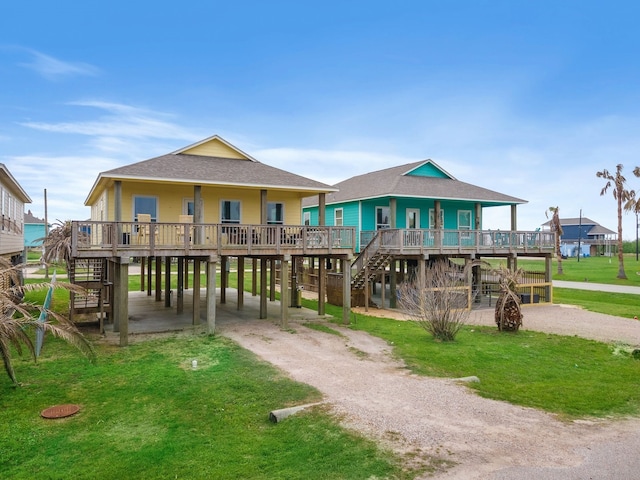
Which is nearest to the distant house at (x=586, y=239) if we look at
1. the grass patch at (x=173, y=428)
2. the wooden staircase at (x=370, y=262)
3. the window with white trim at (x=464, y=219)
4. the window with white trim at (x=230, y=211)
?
the window with white trim at (x=464, y=219)

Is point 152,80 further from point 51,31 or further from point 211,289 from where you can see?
point 211,289

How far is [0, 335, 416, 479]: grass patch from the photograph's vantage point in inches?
269

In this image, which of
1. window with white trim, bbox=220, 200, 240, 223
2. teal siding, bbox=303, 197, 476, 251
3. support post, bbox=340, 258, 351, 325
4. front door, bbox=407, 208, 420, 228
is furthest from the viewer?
front door, bbox=407, 208, 420, 228

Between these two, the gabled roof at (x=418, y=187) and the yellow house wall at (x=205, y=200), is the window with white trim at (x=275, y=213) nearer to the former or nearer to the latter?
the yellow house wall at (x=205, y=200)

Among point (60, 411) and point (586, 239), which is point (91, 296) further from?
point (586, 239)

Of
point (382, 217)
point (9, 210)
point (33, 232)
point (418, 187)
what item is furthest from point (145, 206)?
point (33, 232)

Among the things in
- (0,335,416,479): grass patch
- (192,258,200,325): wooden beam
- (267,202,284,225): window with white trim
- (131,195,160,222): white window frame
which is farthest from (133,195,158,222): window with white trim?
(0,335,416,479): grass patch

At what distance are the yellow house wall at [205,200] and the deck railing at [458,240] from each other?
494 cm

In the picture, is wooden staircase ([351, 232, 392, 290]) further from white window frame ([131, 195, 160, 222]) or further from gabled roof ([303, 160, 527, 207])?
white window frame ([131, 195, 160, 222])

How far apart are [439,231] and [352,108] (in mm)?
14876

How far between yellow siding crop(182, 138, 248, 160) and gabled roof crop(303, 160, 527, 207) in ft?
21.1

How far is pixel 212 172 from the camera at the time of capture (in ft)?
62.3

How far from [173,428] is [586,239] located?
10581 cm

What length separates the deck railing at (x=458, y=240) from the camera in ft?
75.1
